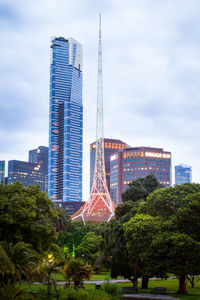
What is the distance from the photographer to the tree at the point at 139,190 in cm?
6781

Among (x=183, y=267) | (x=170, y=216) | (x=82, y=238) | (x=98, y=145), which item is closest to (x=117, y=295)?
(x=183, y=267)

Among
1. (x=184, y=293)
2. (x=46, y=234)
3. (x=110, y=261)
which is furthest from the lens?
(x=110, y=261)

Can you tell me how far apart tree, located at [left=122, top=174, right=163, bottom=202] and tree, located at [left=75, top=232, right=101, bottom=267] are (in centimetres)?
964

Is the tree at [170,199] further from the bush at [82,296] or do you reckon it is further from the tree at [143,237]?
the bush at [82,296]

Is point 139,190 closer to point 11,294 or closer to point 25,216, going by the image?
point 25,216

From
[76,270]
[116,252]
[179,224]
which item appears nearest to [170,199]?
[179,224]

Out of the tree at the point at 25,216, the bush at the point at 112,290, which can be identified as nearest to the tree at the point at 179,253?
the bush at the point at 112,290

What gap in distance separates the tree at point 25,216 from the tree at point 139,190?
1010 inches

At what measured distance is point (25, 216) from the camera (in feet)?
130

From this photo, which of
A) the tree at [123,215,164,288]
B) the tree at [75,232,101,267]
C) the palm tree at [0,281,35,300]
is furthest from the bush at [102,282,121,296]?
the tree at [75,232,101,267]

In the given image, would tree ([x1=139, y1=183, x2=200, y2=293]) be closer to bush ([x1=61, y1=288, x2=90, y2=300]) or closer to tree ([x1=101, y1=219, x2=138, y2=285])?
tree ([x1=101, y1=219, x2=138, y2=285])

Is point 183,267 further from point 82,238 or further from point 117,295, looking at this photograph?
point 82,238

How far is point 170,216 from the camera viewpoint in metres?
40.3

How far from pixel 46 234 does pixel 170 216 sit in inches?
529
